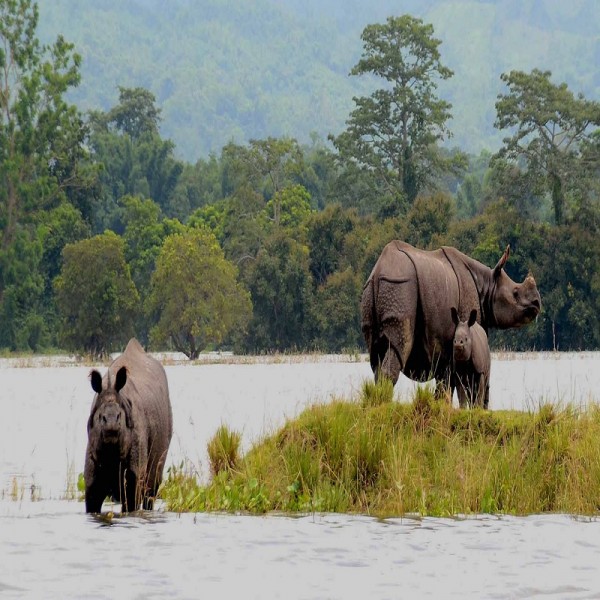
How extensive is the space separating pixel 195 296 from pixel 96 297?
3925 millimetres

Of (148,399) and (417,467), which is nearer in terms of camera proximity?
(148,399)

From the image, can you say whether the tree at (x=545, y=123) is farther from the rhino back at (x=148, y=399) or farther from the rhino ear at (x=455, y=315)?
the rhino back at (x=148, y=399)

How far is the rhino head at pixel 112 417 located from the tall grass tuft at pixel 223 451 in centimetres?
247

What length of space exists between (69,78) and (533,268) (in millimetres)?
22112

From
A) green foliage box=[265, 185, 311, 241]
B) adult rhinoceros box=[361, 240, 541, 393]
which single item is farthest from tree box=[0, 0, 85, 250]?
adult rhinoceros box=[361, 240, 541, 393]

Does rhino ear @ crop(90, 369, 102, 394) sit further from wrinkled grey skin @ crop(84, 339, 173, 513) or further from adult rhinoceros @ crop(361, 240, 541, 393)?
adult rhinoceros @ crop(361, 240, 541, 393)

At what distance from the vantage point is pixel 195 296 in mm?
59969

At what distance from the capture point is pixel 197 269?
200ft

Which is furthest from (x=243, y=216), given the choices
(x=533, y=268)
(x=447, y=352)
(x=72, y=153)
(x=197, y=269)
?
(x=447, y=352)

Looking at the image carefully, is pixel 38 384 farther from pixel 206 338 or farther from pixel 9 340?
pixel 9 340

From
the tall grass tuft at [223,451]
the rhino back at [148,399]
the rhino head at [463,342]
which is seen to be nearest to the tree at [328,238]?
the rhino head at [463,342]

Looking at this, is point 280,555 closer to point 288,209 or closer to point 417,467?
point 417,467

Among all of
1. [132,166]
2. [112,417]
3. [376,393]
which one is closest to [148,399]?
[112,417]

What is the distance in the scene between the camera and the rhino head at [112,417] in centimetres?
1016
